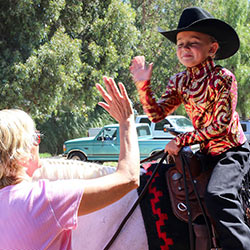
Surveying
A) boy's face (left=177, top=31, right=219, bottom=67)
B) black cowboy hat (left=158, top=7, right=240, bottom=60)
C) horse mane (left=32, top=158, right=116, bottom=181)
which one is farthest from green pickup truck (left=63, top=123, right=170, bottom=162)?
horse mane (left=32, top=158, right=116, bottom=181)

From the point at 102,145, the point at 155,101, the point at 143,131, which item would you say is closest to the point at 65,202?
the point at 155,101

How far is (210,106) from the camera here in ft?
7.04

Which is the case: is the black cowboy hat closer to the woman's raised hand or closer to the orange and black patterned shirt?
the orange and black patterned shirt

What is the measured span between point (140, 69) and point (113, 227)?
1.05 meters

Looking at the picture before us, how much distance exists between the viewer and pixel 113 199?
4.62ft

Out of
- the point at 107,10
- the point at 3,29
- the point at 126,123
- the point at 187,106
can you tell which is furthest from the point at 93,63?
the point at 126,123

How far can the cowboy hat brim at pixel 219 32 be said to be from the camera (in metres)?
2.21

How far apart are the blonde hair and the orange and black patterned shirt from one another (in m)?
1.06

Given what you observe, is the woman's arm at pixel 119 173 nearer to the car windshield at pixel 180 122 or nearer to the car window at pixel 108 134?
the car window at pixel 108 134

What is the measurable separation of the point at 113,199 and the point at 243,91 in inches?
649

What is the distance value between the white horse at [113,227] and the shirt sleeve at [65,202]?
0.65 meters

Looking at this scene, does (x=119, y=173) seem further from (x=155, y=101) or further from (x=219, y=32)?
(x=219, y=32)

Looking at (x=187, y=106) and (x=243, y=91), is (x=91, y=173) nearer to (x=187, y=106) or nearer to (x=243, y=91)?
(x=187, y=106)

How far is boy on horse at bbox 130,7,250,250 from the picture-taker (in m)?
1.93
